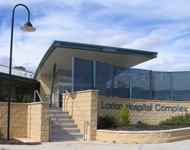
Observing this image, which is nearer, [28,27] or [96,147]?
[96,147]

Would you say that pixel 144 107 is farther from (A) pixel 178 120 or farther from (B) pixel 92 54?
(B) pixel 92 54

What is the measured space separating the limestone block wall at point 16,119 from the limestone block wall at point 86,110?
2.53 metres

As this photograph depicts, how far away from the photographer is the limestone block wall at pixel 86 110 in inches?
521

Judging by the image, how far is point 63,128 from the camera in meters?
14.0

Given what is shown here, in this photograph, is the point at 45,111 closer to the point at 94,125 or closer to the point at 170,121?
the point at 94,125

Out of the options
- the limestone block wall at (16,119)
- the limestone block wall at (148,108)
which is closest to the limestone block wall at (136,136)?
the limestone block wall at (148,108)

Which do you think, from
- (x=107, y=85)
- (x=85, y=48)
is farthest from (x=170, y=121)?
(x=85, y=48)

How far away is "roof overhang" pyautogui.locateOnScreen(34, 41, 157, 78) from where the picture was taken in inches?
687

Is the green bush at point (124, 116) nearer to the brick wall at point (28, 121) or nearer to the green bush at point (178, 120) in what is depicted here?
the green bush at point (178, 120)

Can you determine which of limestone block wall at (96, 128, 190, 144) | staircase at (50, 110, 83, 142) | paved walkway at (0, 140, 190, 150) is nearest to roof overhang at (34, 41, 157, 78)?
staircase at (50, 110, 83, 142)

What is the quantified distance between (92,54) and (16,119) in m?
7.42

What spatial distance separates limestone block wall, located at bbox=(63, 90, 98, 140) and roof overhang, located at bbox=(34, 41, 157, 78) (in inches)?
144

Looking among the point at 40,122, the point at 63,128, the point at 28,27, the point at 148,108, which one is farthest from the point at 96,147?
the point at 148,108

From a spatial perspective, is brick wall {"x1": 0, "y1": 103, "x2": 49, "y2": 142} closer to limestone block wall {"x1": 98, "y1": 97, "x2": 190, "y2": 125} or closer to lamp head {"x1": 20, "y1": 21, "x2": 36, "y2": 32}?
lamp head {"x1": 20, "y1": 21, "x2": 36, "y2": 32}
